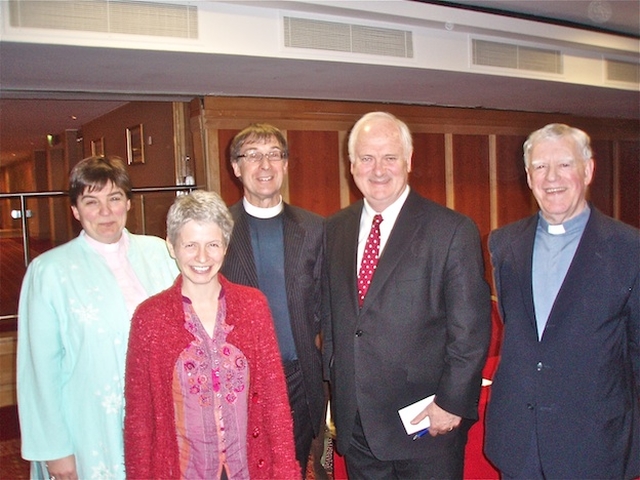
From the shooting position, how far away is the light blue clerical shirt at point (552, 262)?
189cm

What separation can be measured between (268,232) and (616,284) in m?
1.23

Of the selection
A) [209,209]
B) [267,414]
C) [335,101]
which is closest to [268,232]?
[209,209]

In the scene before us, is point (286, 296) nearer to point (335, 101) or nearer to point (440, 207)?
point (440, 207)

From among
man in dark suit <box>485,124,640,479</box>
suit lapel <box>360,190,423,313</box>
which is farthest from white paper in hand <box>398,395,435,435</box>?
suit lapel <box>360,190,423,313</box>

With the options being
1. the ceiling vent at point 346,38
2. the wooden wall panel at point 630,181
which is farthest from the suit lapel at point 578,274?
the wooden wall panel at point 630,181

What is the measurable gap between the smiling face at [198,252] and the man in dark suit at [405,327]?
1.78ft

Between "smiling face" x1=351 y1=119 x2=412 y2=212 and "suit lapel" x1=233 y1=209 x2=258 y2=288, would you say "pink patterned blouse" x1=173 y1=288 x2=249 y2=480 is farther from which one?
"smiling face" x1=351 y1=119 x2=412 y2=212

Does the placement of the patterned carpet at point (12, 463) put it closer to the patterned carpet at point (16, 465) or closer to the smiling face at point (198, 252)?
the patterned carpet at point (16, 465)

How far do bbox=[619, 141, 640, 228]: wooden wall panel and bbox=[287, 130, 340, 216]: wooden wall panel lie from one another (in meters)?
4.31

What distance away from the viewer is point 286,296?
2193 millimetres

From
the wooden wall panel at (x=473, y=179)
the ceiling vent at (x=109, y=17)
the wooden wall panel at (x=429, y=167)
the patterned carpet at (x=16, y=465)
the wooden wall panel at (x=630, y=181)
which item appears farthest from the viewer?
the wooden wall panel at (x=630, y=181)

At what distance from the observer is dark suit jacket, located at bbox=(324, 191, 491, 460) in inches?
75.3

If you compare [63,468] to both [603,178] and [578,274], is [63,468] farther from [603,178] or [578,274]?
[603,178]

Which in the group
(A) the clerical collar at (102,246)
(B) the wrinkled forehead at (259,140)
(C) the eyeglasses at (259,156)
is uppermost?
(B) the wrinkled forehead at (259,140)
